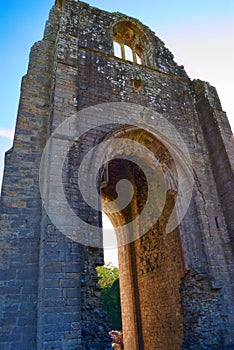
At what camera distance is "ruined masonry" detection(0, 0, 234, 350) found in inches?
190

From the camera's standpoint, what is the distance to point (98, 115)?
7262 mm

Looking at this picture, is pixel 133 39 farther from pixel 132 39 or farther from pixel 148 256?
pixel 148 256

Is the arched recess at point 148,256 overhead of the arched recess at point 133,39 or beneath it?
beneath

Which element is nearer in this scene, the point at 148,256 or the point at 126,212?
the point at 148,256

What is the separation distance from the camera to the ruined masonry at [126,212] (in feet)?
15.9

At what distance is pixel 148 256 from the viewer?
9.59 metres

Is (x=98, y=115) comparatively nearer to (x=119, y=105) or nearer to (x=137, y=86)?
(x=119, y=105)

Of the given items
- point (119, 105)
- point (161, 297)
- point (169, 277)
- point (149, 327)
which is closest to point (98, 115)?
point (119, 105)

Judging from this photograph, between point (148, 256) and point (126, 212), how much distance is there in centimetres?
248

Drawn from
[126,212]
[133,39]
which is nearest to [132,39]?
[133,39]

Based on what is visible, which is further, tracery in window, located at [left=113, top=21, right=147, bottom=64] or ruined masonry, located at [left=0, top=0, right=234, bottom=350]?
tracery in window, located at [left=113, top=21, right=147, bottom=64]

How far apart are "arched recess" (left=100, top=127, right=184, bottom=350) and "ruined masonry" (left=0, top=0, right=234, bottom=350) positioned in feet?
0.13

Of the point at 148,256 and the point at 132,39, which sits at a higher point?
the point at 132,39

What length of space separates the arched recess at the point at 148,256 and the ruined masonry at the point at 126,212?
4 cm
